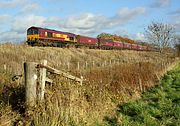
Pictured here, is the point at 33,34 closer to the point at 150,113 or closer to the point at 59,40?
the point at 59,40

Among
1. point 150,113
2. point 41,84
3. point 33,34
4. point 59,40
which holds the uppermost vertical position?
point 33,34

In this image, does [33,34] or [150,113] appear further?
[33,34]

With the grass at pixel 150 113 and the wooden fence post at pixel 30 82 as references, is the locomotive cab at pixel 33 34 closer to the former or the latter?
the grass at pixel 150 113

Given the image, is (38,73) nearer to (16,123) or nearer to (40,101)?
(40,101)

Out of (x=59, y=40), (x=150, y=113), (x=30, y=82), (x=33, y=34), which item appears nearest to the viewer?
(x=30, y=82)

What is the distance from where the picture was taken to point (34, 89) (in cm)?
722

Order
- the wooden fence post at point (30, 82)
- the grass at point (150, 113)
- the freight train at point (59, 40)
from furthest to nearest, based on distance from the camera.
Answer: the freight train at point (59, 40)
the grass at point (150, 113)
the wooden fence post at point (30, 82)

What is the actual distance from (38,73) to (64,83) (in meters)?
0.97

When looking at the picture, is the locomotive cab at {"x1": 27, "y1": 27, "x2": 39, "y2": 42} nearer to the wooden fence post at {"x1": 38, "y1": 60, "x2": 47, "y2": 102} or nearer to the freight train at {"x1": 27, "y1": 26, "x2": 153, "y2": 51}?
the freight train at {"x1": 27, "y1": 26, "x2": 153, "y2": 51}

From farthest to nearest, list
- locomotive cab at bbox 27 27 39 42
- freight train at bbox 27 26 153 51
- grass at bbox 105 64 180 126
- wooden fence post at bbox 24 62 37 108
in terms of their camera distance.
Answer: freight train at bbox 27 26 153 51 → locomotive cab at bbox 27 27 39 42 → grass at bbox 105 64 180 126 → wooden fence post at bbox 24 62 37 108

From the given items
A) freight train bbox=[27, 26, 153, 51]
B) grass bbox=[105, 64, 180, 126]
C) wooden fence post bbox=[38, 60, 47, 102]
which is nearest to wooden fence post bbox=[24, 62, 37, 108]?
wooden fence post bbox=[38, 60, 47, 102]

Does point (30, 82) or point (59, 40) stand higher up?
point (59, 40)

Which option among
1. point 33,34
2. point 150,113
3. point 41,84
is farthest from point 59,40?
point 41,84

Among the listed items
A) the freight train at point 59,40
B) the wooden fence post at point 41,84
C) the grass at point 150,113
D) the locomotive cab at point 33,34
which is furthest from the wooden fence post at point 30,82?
the locomotive cab at point 33,34
